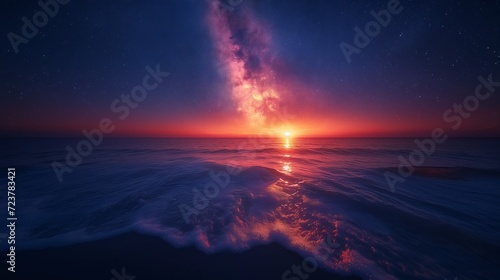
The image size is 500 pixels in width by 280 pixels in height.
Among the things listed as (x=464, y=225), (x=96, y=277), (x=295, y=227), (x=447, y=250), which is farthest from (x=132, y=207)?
(x=464, y=225)

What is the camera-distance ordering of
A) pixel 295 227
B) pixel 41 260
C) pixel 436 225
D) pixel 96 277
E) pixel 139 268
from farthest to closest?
pixel 436 225 < pixel 295 227 < pixel 41 260 < pixel 139 268 < pixel 96 277

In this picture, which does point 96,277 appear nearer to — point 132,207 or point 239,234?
point 239,234

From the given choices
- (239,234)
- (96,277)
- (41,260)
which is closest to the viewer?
(96,277)

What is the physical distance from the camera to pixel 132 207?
545cm

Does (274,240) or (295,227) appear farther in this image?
(295,227)

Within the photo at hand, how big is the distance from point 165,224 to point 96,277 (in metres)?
1.64

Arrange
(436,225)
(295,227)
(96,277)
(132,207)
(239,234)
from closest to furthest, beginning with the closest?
1. (96,277)
2. (239,234)
3. (295,227)
4. (436,225)
5. (132,207)

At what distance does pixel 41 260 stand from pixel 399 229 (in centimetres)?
730

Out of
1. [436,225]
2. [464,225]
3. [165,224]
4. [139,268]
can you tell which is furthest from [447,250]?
[165,224]

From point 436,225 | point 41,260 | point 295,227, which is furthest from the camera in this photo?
point 436,225

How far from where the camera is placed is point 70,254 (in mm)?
3248

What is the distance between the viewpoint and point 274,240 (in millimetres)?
3684

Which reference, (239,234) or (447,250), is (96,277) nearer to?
(239,234)

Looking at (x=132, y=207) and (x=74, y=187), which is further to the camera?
(x=74, y=187)
